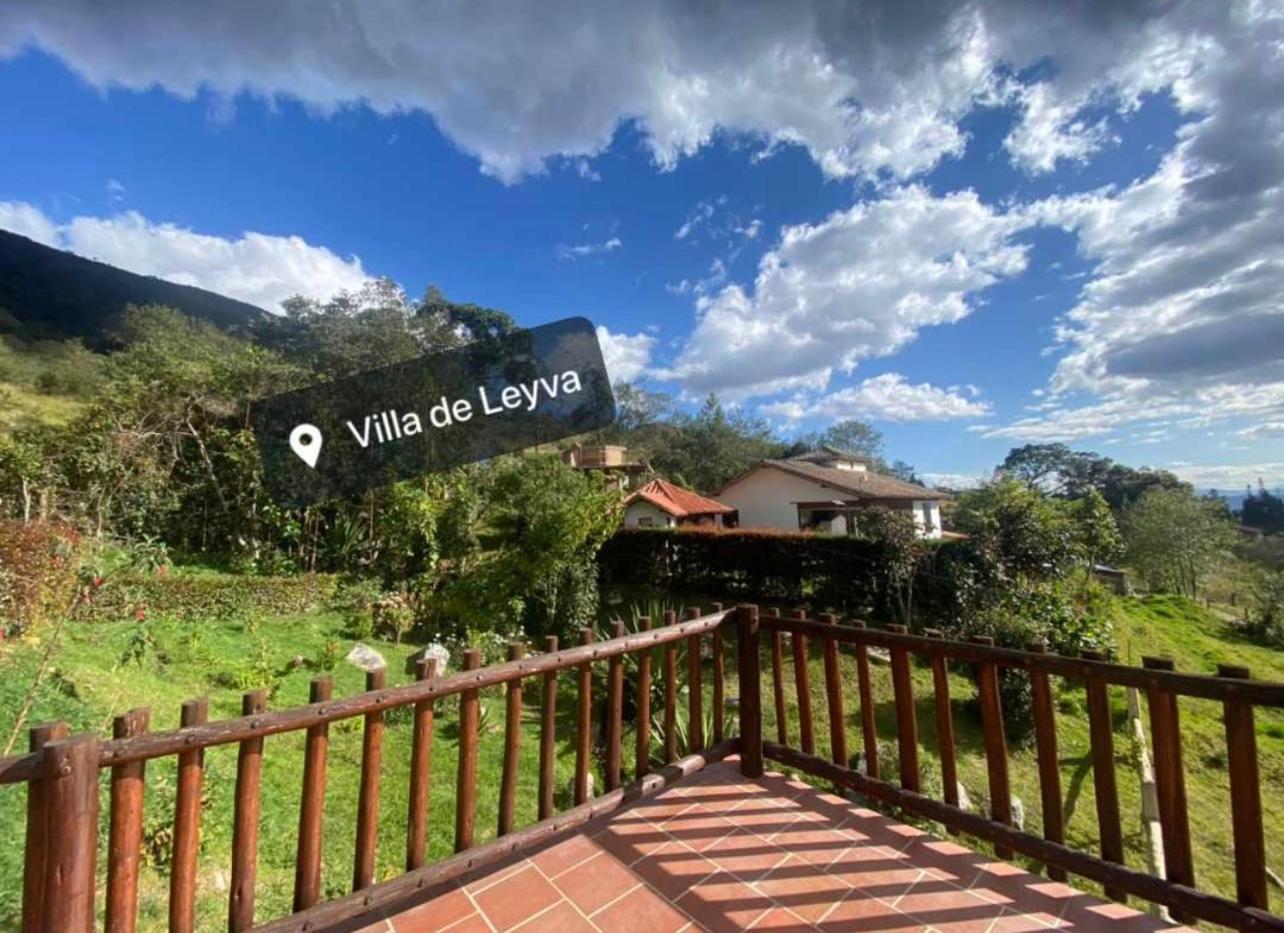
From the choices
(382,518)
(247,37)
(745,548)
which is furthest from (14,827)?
(745,548)

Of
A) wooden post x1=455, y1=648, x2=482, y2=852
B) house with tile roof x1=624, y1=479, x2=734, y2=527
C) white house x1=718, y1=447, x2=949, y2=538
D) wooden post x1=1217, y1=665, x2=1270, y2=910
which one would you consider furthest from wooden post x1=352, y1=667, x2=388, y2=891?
white house x1=718, y1=447, x2=949, y2=538

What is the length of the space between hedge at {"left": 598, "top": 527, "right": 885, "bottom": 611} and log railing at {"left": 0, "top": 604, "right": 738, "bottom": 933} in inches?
303

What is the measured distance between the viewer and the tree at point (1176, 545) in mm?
20125

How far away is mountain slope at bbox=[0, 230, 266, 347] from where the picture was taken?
28.3 metres

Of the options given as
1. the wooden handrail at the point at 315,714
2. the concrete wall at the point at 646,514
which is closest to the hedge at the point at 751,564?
the concrete wall at the point at 646,514

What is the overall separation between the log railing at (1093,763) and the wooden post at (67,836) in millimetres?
2365

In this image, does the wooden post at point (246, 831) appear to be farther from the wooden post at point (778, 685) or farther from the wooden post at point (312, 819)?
the wooden post at point (778, 685)

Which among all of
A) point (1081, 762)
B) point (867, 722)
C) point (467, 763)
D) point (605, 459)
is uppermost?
point (605, 459)

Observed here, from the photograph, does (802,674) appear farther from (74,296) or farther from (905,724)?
(74,296)

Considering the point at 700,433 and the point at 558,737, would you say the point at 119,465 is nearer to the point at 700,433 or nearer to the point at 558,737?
the point at 558,737

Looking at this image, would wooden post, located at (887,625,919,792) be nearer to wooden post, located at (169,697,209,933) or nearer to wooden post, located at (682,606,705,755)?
wooden post, located at (682,606,705,755)

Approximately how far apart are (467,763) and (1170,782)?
7.50 feet

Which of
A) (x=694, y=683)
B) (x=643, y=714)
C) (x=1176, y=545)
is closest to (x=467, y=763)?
→ (x=643, y=714)

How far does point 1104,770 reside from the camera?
1.83 m
